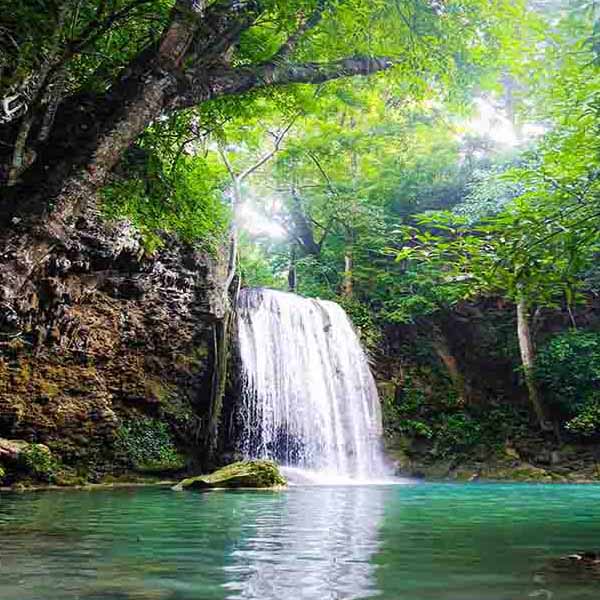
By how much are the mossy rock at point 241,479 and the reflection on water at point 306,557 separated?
508cm

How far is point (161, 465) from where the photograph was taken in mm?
14594

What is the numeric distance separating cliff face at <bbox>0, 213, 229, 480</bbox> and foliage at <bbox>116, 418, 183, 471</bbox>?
0.02m

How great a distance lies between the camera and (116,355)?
14.6 m

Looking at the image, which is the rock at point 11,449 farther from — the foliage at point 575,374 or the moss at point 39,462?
the foliage at point 575,374

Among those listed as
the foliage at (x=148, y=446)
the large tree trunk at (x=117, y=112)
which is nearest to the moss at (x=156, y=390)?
the foliage at (x=148, y=446)

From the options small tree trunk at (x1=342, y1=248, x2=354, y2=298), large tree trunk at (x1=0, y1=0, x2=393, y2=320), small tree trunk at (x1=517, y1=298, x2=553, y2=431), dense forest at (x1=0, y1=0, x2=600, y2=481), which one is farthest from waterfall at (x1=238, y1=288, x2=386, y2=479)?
large tree trunk at (x1=0, y1=0, x2=393, y2=320)

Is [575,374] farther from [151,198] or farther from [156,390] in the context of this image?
[151,198]

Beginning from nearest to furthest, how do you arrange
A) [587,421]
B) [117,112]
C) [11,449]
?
[117,112]
[11,449]
[587,421]

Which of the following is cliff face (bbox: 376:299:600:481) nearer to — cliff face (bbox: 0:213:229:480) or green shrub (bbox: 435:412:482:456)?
green shrub (bbox: 435:412:482:456)

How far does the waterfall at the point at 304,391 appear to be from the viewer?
53.0 feet

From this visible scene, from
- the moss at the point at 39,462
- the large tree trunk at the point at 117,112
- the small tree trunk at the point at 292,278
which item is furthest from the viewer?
the small tree trunk at the point at 292,278

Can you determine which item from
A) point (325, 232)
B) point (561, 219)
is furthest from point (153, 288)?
point (561, 219)

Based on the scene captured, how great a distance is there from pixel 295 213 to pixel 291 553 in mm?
21410

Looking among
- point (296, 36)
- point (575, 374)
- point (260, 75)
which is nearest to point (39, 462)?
point (260, 75)
